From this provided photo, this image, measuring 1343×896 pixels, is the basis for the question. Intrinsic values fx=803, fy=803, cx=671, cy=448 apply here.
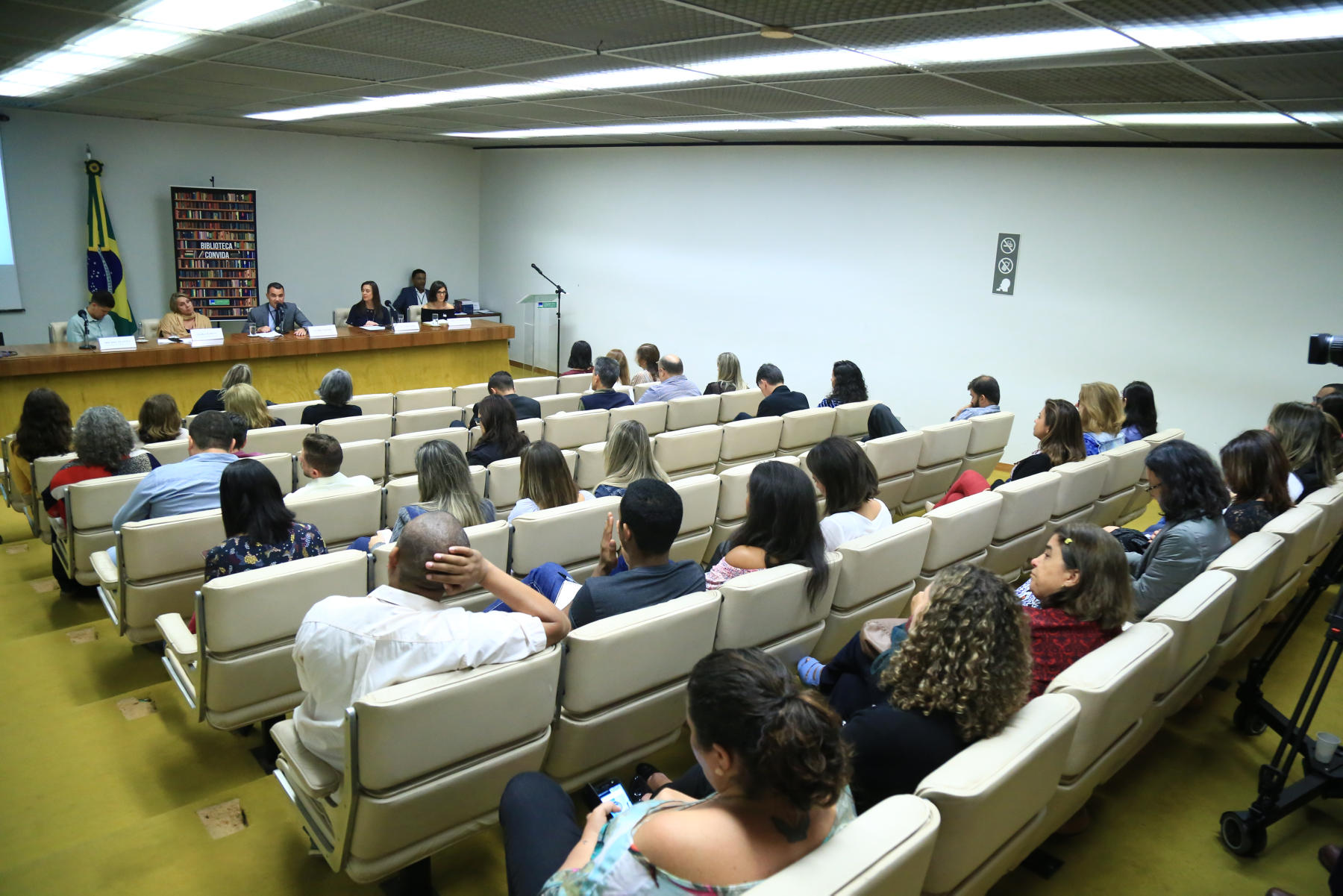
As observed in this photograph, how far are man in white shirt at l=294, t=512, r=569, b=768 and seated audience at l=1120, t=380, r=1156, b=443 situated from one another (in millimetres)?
4821

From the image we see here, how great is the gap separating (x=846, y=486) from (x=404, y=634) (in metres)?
2.04

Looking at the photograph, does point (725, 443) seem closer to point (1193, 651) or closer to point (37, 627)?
point (1193, 651)

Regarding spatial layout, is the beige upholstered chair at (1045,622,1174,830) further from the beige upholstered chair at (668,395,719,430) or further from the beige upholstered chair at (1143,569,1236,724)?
the beige upholstered chair at (668,395,719,430)

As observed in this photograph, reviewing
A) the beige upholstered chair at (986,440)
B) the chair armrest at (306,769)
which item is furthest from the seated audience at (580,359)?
the chair armrest at (306,769)

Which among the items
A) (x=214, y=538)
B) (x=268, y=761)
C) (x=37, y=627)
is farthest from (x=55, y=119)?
(x=268, y=761)

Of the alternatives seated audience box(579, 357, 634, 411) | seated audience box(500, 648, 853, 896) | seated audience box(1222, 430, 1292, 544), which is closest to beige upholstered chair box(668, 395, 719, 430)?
seated audience box(579, 357, 634, 411)

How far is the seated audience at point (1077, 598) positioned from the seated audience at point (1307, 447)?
276cm

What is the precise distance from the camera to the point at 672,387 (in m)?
6.57

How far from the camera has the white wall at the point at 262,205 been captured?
939cm

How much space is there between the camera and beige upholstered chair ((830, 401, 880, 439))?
5883mm

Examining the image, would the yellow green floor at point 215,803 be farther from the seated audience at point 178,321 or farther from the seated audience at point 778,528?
the seated audience at point 178,321

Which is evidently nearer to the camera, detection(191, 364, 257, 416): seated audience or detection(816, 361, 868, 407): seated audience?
detection(191, 364, 257, 416): seated audience

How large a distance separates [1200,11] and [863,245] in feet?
19.1

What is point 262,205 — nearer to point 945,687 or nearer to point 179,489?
point 179,489
